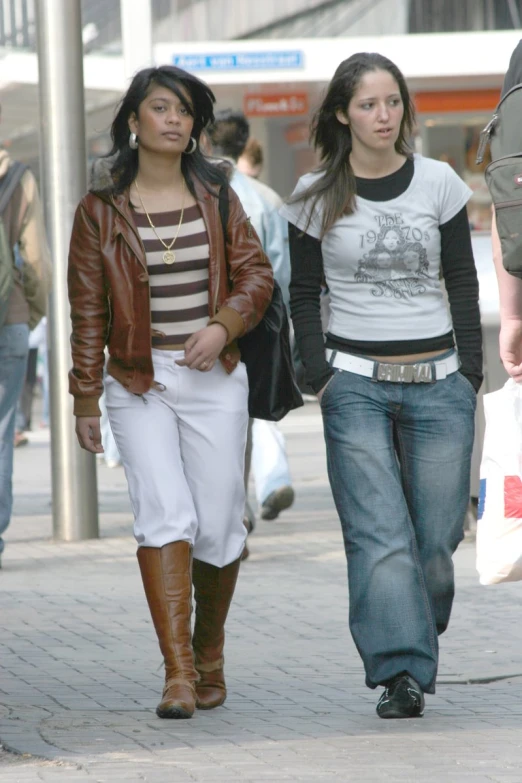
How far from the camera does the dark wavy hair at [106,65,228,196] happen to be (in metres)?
5.16

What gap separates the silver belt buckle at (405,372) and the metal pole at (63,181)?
163 inches

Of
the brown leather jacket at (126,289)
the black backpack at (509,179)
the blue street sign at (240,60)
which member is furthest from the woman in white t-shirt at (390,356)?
the blue street sign at (240,60)

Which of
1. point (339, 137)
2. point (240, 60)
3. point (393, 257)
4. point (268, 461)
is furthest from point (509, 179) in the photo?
point (240, 60)

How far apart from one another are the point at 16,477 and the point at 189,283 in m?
7.69

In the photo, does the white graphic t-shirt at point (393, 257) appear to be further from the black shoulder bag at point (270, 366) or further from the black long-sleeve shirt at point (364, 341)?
the black shoulder bag at point (270, 366)

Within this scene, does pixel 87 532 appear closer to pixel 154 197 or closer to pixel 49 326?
pixel 49 326

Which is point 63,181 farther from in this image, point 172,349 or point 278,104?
point 278,104

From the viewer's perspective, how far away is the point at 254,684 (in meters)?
5.53

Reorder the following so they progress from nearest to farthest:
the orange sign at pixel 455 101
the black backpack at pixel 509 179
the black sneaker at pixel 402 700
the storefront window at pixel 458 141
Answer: the black backpack at pixel 509 179
the black sneaker at pixel 402 700
the orange sign at pixel 455 101
the storefront window at pixel 458 141

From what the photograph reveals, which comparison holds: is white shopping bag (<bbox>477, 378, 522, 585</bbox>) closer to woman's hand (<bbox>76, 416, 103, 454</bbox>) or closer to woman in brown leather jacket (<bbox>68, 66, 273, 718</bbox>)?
woman in brown leather jacket (<bbox>68, 66, 273, 718</bbox>)

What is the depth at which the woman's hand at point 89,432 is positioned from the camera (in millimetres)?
5152

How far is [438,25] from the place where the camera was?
23.8 m

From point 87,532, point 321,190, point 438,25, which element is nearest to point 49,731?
point 321,190

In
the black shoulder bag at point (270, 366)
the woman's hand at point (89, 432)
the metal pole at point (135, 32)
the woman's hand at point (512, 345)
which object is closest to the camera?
the woman's hand at point (512, 345)
